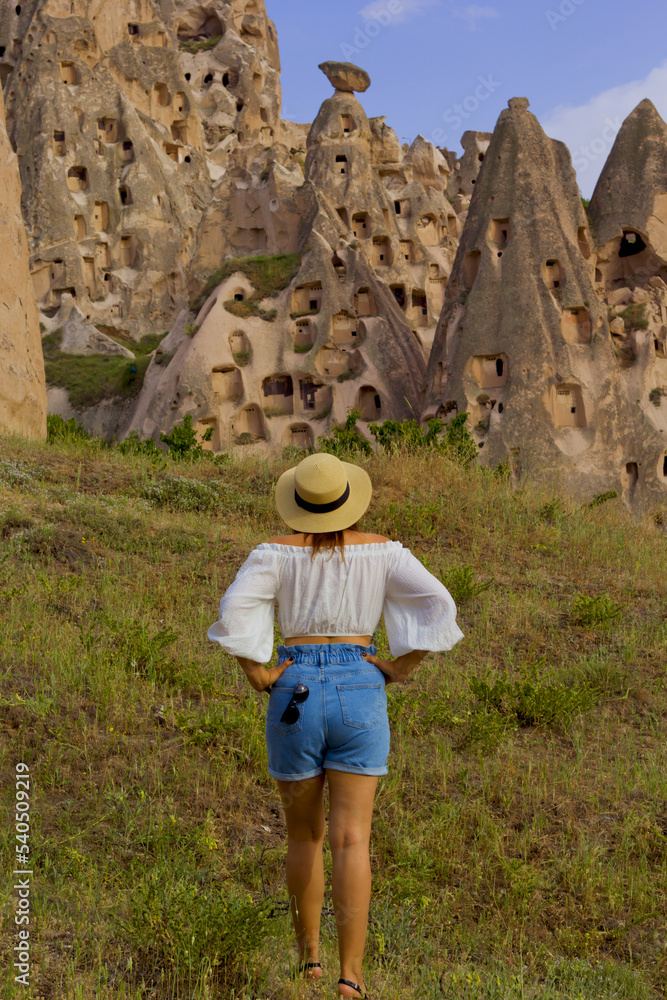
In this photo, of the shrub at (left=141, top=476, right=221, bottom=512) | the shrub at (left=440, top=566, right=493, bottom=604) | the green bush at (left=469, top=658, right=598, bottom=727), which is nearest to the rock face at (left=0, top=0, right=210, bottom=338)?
the shrub at (left=141, top=476, right=221, bottom=512)

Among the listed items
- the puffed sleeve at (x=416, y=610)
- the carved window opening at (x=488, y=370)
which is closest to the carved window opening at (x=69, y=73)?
the carved window opening at (x=488, y=370)

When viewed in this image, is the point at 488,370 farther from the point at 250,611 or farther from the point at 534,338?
the point at 250,611

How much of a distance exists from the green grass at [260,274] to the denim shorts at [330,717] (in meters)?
27.0

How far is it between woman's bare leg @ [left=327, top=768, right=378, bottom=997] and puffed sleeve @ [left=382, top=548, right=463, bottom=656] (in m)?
0.48

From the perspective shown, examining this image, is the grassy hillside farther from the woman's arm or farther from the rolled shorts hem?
the woman's arm

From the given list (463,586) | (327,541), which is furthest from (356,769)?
(463,586)

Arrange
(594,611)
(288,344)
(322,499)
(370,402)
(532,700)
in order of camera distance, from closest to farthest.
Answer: (322,499)
(532,700)
(594,611)
(370,402)
(288,344)

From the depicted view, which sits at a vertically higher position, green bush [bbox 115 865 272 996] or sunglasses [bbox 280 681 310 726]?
sunglasses [bbox 280 681 310 726]

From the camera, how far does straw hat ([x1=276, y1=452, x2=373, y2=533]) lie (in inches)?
122

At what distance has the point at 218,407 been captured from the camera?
27.9m

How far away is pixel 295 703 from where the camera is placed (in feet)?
9.58

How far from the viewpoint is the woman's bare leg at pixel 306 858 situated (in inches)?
118

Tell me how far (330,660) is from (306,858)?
2.29 ft

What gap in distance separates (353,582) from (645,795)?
8.23 ft
